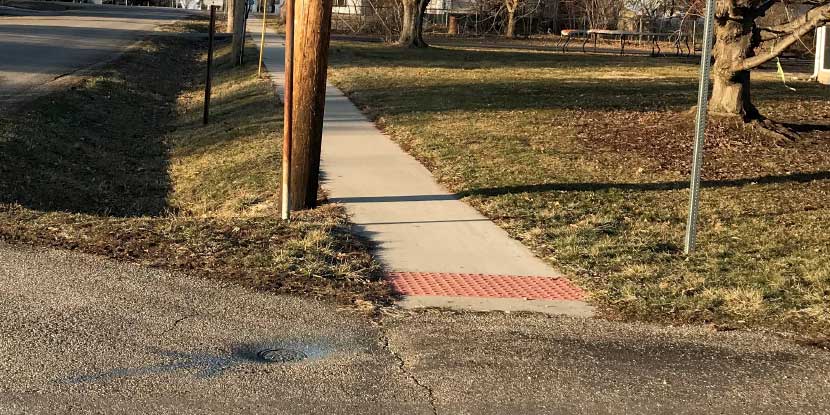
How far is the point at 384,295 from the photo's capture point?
635 cm

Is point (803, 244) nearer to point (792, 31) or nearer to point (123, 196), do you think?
point (792, 31)

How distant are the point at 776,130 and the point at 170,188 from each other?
784cm

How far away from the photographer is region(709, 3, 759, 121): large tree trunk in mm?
13609

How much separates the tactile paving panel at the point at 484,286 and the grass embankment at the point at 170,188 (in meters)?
0.25

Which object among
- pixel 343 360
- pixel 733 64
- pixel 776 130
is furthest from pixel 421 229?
pixel 733 64

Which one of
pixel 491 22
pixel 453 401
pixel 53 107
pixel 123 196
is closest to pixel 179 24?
pixel 491 22

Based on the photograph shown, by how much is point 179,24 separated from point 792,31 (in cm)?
3784

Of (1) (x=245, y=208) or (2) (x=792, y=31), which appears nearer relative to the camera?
(1) (x=245, y=208)

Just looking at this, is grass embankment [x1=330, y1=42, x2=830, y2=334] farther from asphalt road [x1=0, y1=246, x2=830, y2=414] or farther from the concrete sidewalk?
asphalt road [x1=0, y1=246, x2=830, y2=414]

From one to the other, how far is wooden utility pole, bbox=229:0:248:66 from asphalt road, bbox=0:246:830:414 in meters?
18.6

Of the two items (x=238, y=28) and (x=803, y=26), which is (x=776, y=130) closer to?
(x=803, y=26)

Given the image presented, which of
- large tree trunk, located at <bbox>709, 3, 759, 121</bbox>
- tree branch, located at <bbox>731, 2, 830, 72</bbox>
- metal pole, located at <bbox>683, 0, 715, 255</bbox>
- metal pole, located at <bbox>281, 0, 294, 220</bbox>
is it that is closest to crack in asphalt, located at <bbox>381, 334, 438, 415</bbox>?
metal pole, located at <bbox>683, 0, 715, 255</bbox>

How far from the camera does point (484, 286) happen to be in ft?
21.9

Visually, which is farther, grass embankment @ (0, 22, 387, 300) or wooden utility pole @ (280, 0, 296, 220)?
wooden utility pole @ (280, 0, 296, 220)
